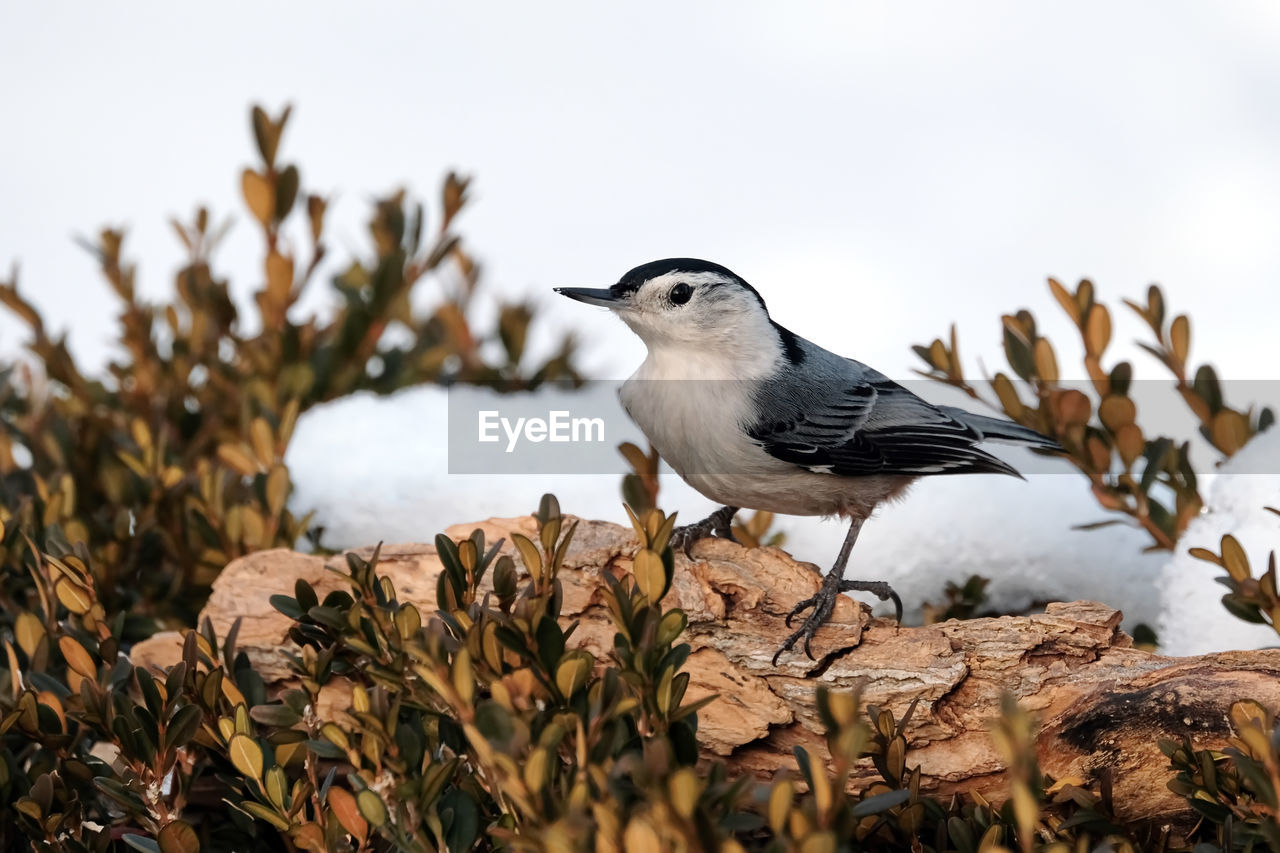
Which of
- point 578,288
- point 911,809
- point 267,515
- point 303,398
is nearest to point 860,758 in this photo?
point 911,809

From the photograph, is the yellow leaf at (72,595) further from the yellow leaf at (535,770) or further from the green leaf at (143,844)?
the yellow leaf at (535,770)

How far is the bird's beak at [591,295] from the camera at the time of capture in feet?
8.83

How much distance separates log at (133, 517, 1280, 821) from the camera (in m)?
2.03

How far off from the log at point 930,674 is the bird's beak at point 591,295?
0.51m

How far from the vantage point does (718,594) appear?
2.36 metres

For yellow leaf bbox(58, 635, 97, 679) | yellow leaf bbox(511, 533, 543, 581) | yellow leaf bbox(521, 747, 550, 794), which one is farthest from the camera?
yellow leaf bbox(58, 635, 97, 679)

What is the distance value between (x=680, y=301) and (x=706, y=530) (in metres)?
0.52

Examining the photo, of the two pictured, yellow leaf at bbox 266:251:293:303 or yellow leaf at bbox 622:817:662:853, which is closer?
yellow leaf at bbox 622:817:662:853

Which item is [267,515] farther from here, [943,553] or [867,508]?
[943,553]

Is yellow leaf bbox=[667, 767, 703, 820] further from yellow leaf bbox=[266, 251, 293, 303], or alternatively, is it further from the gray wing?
yellow leaf bbox=[266, 251, 293, 303]

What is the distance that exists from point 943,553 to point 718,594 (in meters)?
0.94

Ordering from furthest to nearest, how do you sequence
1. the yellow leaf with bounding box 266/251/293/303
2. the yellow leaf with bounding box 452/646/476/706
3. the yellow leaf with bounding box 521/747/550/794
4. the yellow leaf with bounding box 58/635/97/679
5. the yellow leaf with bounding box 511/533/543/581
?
the yellow leaf with bounding box 266/251/293/303 < the yellow leaf with bounding box 58/635/97/679 < the yellow leaf with bounding box 511/533/543/581 < the yellow leaf with bounding box 452/646/476/706 < the yellow leaf with bounding box 521/747/550/794

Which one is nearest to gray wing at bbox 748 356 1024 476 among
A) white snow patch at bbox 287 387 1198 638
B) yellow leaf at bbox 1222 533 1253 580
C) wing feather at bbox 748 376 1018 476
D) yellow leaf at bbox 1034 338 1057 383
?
wing feather at bbox 748 376 1018 476

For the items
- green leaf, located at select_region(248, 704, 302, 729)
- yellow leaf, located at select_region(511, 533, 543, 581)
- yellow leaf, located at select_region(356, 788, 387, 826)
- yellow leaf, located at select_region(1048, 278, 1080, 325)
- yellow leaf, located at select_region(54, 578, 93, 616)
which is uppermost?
yellow leaf, located at select_region(1048, 278, 1080, 325)
